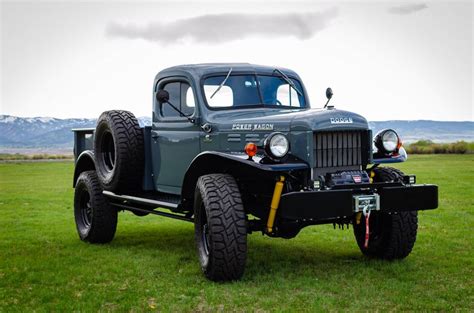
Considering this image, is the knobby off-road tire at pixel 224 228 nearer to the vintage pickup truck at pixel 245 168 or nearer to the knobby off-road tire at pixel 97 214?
the vintage pickup truck at pixel 245 168

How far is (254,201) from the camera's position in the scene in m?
8.03

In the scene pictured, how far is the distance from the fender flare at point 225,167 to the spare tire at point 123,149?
50.2 inches

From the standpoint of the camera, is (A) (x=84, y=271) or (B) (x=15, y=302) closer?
(B) (x=15, y=302)

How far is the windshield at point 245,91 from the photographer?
8.60m

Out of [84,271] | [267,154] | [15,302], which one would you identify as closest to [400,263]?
[267,154]

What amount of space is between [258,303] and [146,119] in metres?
4.02

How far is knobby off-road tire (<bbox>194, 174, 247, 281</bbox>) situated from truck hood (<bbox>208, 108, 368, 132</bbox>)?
2.47ft

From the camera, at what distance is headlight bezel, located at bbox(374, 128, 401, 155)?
7.99m

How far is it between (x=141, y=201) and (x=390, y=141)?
3223 millimetres

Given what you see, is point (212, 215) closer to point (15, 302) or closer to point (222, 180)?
point (222, 180)

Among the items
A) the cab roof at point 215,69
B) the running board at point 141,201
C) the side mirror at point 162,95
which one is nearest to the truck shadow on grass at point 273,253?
the running board at point 141,201

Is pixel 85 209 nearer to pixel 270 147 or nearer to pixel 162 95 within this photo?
pixel 162 95

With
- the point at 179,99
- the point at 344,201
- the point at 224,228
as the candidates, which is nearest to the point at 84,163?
the point at 179,99

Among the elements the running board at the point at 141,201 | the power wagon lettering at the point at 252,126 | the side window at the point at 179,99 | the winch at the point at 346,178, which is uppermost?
the side window at the point at 179,99
